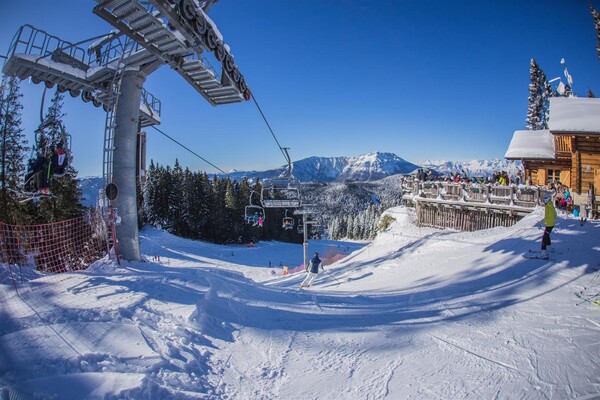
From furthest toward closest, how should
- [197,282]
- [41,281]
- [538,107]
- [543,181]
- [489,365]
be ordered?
[538,107] → [543,181] → [197,282] → [41,281] → [489,365]

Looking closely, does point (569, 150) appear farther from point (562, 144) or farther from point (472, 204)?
point (472, 204)

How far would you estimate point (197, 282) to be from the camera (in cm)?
835

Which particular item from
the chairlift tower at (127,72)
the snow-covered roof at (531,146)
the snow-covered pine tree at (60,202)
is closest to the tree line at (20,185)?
the snow-covered pine tree at (60,202)

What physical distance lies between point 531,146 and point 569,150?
3711 millimetres

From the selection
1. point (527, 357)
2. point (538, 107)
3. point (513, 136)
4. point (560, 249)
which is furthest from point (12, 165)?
point (538, 107)

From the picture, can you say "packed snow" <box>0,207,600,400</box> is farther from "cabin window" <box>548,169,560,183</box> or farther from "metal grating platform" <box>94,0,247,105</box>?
"cabin window" <box>548,169,560,183</box>

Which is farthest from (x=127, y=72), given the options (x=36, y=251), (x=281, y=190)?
(x=36, y=251)

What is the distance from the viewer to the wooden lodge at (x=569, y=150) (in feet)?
59.9

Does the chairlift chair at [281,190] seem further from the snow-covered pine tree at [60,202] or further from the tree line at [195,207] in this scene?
the tree line at [195,207]

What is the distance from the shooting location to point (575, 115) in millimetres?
19734

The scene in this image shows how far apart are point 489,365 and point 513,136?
29.6 meters

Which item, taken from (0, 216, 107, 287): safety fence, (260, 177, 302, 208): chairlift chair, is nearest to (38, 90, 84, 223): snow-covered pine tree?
(0, 216, 107, 287): safety fence

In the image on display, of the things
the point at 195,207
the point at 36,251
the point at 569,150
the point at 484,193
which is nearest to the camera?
the point at 36,251

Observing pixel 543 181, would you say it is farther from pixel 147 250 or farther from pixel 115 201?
pixel 147 250
